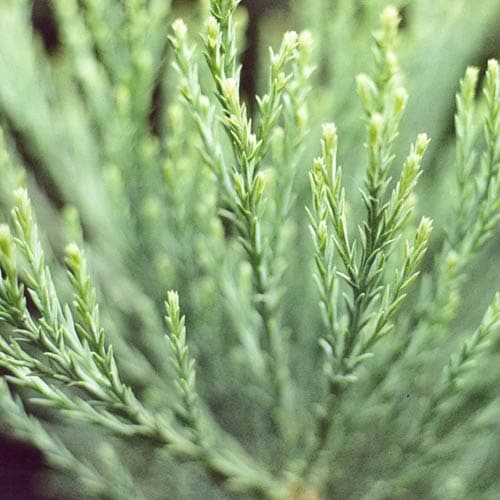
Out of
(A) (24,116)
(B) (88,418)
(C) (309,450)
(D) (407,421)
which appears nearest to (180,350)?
(B) (88,418)

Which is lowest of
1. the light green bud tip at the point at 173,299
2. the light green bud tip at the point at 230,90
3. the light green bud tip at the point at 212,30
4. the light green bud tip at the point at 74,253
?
the light green bud tip at the point at 173,299

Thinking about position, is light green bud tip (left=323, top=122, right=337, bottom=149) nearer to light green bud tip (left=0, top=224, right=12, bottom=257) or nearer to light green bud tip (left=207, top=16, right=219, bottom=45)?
light green bud tip (left=207, top=16, right=219, bottom=45)

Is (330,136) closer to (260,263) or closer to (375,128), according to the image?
(375,128)

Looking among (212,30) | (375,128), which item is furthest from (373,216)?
(212,30)

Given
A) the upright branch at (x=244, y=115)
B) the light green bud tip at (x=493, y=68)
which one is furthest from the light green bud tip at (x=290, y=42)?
the light green bud tip at (x=493, y=68)

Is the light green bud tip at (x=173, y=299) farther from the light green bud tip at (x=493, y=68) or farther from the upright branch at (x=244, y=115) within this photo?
the light green bud tip at (x=493, y=68)

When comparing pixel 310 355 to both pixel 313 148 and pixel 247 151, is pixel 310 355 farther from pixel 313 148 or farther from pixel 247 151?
pixel 247 151

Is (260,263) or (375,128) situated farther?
(260,263)

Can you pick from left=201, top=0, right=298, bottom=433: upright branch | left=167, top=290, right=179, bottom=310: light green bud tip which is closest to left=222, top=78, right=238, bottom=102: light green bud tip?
left=201, top=0, right=298, bottom=433: upright branch
